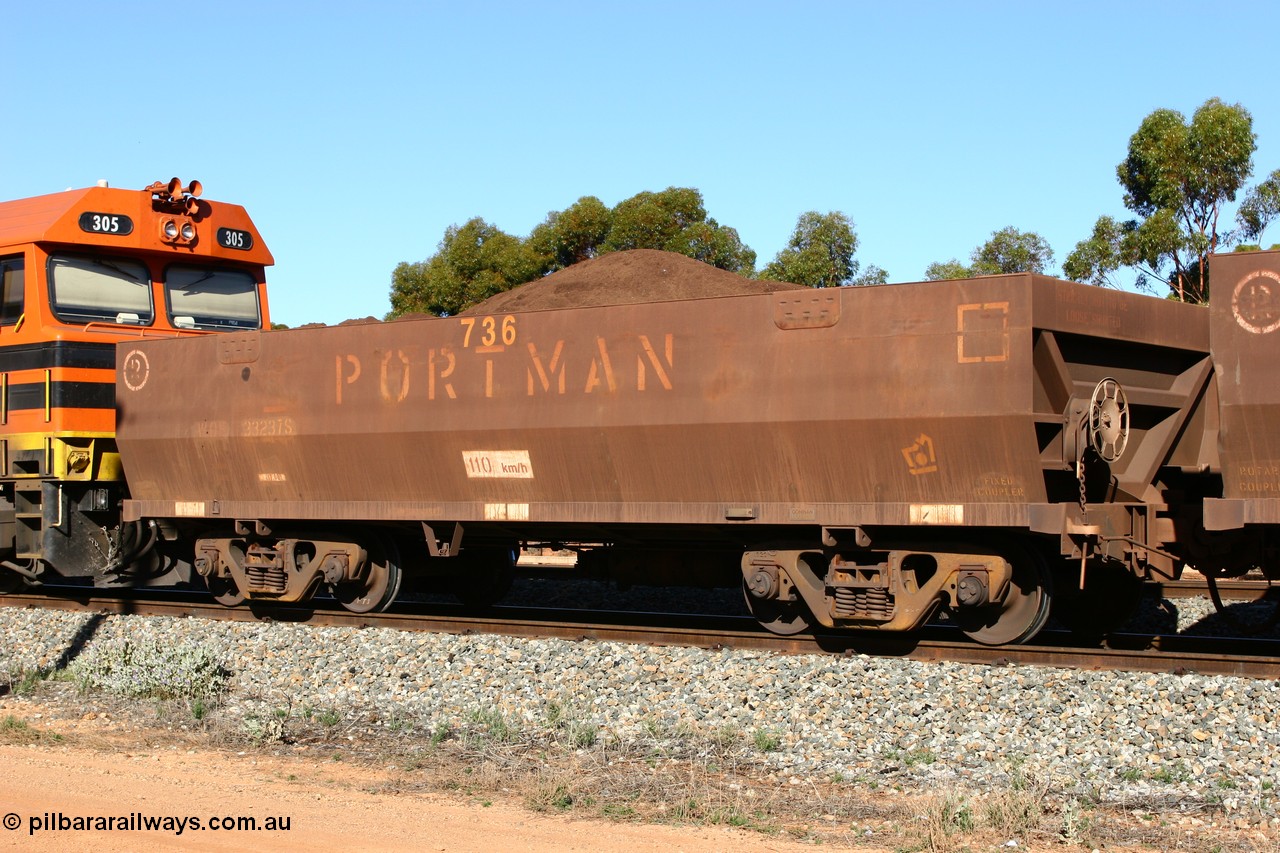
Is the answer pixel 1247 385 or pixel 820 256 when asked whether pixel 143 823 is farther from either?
pixel 820 256

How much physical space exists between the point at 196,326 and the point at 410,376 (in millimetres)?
4195

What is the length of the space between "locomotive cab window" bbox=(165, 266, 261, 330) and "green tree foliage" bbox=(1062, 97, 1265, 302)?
76.8 feet

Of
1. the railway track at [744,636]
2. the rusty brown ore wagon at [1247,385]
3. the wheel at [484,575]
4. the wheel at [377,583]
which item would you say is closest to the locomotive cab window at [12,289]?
the railway track at [744,636]

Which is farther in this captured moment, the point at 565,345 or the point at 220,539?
the point at 220,539

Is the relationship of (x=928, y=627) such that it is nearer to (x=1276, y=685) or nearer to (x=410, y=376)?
(x=1276, y=685)

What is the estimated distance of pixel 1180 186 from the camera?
3212cm

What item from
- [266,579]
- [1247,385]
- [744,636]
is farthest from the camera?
[266,579]

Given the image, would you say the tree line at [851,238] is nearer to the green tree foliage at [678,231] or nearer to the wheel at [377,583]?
the green tree foliage at [678,231]

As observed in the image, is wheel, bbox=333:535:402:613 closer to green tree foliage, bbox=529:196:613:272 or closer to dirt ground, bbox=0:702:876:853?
dirt ground, bbox=0:702:876:853

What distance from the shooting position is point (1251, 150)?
31.2 metres

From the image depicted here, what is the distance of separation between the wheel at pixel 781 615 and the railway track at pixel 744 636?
155mm

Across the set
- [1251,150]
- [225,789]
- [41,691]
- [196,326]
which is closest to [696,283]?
[1251,150]

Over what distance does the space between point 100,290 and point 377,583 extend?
175 inches

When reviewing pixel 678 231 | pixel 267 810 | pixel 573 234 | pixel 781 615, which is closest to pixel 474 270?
pixel 573 234
